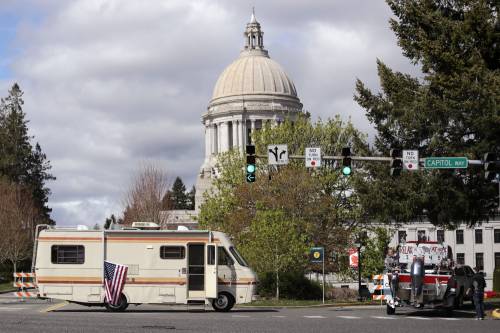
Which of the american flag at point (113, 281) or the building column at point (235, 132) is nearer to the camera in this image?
the american flag at point (113, 281)

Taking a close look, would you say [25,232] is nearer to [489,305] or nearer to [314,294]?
[314,294]

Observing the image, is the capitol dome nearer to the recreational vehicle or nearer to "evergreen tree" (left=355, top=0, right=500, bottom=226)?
"evergreen tree" (left=355, top=0, right=500, bottom=226)

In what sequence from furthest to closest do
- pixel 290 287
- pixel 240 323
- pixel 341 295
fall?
pixel 341 295 < pixel 290 287 < pixel 240 323

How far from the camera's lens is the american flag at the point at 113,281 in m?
33.3

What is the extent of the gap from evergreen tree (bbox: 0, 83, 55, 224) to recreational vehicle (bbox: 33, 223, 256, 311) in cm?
6454

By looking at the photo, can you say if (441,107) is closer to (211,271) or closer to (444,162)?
(444,162)

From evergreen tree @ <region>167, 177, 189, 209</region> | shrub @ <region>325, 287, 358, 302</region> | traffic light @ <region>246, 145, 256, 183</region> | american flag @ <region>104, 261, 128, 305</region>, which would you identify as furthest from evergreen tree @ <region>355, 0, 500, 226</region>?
evergreen tree @ <region>167, 177, 189, 209</region>

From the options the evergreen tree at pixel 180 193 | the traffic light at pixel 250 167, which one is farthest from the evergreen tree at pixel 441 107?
the evergreen tree at pixel 180 193

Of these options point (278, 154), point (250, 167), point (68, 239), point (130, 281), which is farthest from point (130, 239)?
point (278, 154)

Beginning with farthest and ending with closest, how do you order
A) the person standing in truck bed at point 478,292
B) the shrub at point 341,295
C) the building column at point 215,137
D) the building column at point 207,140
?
the building column at point 207,140, the building column at point 215,137, the shrub at point 341,295, the person standing in truck bed at point 478,292

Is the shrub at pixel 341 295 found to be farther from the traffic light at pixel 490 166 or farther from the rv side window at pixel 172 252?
the traffic light at pixel 490 166

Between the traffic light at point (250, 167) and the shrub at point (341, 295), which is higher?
the traffic light at point (250, 167)

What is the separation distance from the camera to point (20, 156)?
10125 cm

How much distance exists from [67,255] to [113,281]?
1.87 meters
